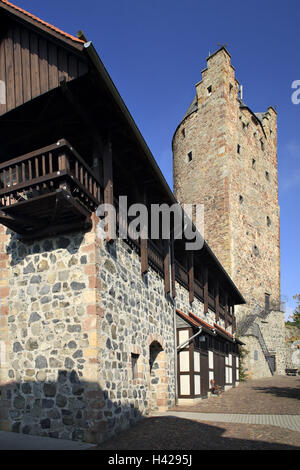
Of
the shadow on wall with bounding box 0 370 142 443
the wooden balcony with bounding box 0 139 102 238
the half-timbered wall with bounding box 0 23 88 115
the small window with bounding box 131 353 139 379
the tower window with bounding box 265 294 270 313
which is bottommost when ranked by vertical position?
the shadow on wall with bounding box 0 370 142 443

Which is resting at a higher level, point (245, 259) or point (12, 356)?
point (245, 259)

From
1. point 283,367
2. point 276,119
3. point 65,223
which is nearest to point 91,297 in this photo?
point 65,223

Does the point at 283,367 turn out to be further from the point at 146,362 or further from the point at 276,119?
the point at 146,362

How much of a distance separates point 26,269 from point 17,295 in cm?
55

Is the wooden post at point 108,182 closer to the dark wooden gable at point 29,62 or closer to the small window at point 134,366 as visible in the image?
the dark wooden gable at point 29,62

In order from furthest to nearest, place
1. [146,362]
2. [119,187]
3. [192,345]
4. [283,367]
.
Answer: [283,367]
[192,345]
[119,187]
[146,362]

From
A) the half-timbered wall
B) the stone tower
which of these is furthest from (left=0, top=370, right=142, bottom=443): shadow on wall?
the stone tower

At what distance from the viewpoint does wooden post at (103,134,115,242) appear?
8102 millimetres

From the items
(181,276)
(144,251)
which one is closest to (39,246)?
(144,251)

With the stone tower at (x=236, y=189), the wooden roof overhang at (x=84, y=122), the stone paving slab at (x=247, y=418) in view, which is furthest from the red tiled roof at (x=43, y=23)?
the stone tower at (x=236, y=189)

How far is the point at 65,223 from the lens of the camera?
784 cm

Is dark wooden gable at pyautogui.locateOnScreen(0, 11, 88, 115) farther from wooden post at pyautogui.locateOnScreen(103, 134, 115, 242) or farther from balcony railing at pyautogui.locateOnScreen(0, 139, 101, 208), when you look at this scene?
wooden post at pyautogui.locateOnScreen(103, 134, 115, 242)

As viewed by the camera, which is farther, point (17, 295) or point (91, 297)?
point (17, 295)

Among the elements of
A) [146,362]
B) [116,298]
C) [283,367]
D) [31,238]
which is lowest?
[283,367]
